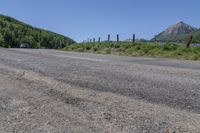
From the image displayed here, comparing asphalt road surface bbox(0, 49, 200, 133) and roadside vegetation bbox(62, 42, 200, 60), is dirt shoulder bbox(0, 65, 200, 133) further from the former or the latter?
roadside vegetation bbox(62, 42, 200, 60)

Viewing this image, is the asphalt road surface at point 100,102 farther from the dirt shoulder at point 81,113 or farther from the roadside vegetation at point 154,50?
the roadside vegetation at point 154,50

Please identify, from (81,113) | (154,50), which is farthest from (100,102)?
(154,50)

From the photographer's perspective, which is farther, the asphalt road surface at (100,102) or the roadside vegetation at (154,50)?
the roadside vegetation at (154,50)

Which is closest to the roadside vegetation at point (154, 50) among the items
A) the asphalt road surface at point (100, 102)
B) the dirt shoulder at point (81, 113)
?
the asphalt road surface at point (100, 102)

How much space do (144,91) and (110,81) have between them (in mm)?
1643

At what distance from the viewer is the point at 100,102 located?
8.05m

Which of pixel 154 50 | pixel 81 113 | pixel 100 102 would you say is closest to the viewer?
pixel 81 113

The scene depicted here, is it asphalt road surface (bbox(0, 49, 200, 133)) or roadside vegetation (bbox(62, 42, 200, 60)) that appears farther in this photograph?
roadside vegetation (bbox(62, 42, 200, 60))

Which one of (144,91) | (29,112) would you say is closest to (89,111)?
(29,112)

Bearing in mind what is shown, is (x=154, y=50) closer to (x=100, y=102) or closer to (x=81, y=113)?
(x=100, y=102)

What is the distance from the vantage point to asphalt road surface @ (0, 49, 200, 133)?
639 cm

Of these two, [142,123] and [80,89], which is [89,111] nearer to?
[142,123]

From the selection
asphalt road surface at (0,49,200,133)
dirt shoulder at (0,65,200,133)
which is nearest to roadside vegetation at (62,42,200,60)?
asphalt road surface at (0,49,200,133)

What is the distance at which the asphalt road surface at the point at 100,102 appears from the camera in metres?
6.39
